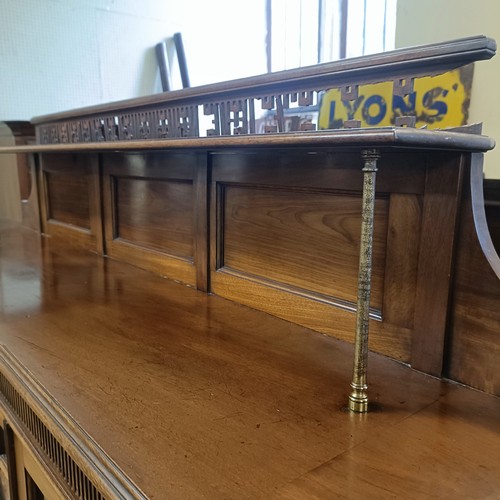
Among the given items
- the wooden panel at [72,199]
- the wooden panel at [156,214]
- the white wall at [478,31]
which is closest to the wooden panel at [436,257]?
the wooden panel at [156,214]

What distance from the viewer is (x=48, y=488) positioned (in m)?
0.76

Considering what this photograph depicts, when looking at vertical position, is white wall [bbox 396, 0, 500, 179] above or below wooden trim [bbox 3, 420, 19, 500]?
above

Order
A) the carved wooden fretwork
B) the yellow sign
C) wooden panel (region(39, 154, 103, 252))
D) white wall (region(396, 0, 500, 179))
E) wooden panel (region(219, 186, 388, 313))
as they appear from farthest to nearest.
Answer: wooden panel (region(39, 154, 103, 252))
white wall (region(396, 0, 500, 179))
the yellow sign
wooden panel (region(219, 186, 388, 313))
the carved wooden fretwork

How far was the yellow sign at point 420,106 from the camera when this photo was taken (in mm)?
1169

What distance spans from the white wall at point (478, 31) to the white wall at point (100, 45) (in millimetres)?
1957

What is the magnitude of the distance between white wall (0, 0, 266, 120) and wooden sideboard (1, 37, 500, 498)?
1.35 meters

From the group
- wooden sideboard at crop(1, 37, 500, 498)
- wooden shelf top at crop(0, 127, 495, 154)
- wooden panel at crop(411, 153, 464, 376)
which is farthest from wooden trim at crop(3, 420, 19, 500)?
wooden panel at crop(411, 153, 464, 376)

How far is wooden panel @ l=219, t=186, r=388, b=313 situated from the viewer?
88cm

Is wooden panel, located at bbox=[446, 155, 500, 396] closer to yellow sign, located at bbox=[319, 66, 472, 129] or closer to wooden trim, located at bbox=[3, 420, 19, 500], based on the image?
yellow sign, located at bbox=[319, 66, 472, 129]

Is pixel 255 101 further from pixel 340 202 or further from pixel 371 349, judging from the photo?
pixel 371 349

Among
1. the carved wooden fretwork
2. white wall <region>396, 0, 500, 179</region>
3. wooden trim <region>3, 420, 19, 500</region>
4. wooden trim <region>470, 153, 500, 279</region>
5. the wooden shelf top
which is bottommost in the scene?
wooden trim <region>3, 420, 19, 500</region>

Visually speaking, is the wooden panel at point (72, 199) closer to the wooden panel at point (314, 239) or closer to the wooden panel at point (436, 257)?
the wooden panel at point (314, 239)

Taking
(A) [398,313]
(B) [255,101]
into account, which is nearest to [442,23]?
(B) [255,101]

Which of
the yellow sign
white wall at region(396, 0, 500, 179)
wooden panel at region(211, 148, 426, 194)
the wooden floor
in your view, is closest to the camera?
the wooden floor
